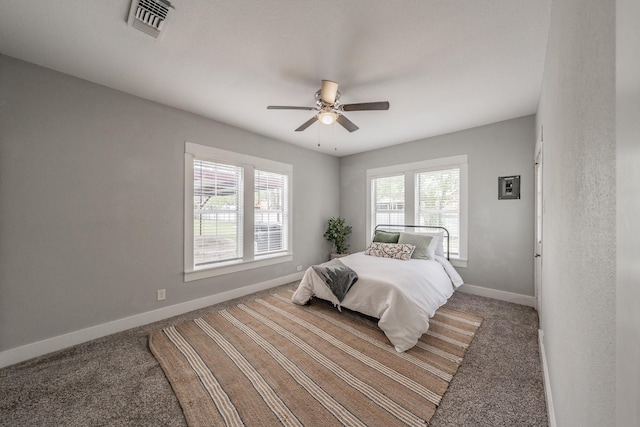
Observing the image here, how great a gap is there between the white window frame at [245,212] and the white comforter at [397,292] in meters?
1.08

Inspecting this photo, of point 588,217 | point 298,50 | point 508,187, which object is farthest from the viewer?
point 508,187

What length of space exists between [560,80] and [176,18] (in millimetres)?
2486

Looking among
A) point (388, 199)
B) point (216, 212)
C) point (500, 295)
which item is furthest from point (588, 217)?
point (388, 199)

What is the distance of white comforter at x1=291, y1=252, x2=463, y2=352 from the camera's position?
7.50 ft

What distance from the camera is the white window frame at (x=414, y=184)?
3.79 m

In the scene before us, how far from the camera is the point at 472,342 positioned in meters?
2.37

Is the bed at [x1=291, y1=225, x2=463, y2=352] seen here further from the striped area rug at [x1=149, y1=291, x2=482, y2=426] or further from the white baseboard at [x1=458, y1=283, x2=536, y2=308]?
the white baseboard at [x1=458, y1=283, x2=536, y2=308]

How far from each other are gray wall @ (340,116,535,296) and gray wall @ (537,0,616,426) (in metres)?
2.59

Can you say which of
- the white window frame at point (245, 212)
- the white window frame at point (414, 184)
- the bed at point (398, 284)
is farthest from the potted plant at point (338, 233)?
the bed at point (398, 284)

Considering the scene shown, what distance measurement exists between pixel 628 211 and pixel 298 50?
2.18 meters

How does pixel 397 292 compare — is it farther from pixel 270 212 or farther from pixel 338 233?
pixel 338 233

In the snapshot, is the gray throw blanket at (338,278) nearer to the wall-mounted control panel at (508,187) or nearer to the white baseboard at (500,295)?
the white baseboard at (500,295)

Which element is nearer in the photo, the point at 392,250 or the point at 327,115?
the point at 327,115

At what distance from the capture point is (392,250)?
367 centimetres
